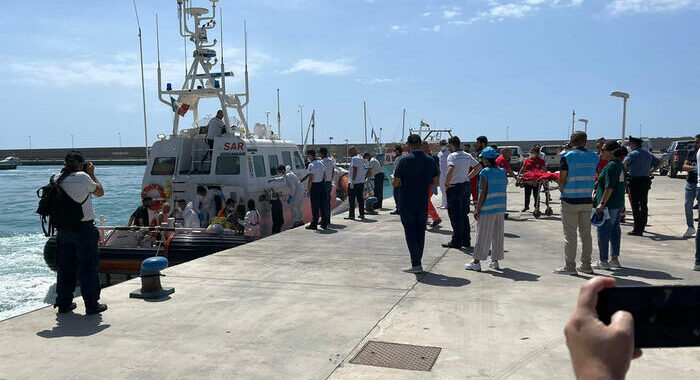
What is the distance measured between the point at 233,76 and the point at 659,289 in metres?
13.5

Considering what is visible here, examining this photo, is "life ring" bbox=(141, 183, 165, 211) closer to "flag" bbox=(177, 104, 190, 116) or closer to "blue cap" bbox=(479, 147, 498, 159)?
"flag" bbox=(177, 104, 190, 116)

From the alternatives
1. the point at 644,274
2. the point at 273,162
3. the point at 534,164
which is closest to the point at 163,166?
the point at 273,162

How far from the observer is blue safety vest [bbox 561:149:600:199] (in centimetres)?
646

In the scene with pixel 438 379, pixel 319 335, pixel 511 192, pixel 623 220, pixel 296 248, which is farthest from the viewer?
pixel 511 192

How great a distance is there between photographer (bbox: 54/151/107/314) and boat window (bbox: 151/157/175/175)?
740 centimetres

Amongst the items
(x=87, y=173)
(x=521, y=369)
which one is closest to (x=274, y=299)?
(x=87, y=173)

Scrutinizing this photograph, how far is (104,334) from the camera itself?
15.3ft

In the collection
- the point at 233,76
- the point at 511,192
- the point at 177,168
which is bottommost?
the point at 511,192

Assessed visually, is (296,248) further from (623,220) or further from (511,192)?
(511,192)

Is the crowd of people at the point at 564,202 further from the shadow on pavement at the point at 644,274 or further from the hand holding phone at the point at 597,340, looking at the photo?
the hand holding phone at the point at 597,340

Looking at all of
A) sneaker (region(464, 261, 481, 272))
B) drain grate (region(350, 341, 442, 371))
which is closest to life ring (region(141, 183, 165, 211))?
sneaker (region(464, 261, 481, 272))

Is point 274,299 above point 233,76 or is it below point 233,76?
below

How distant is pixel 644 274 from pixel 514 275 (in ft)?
5.08

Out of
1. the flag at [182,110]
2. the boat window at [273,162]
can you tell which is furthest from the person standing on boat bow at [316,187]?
the flag at [182,110]
